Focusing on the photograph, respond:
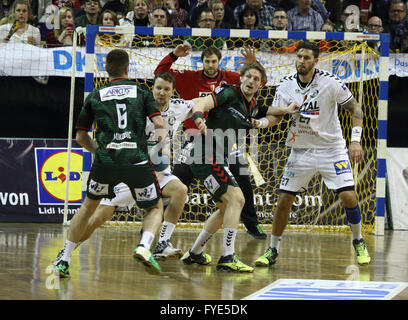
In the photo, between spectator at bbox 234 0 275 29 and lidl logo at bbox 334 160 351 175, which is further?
spectator at bbox 234 0 275 29

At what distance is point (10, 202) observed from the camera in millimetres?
11445

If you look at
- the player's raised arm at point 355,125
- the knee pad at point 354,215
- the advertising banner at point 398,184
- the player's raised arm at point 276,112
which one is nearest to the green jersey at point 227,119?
the player's raised arm at point 276,112

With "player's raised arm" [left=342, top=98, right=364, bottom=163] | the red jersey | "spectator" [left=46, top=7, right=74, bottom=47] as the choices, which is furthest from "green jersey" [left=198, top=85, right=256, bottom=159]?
"spectator" [left=46, top=7, right=74, bottom=47]

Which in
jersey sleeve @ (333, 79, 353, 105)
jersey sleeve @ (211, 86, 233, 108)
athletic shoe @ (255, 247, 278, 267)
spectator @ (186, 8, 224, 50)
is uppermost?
spectator @ (186, 8, 224, 50)

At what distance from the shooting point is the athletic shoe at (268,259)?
7.40 metres

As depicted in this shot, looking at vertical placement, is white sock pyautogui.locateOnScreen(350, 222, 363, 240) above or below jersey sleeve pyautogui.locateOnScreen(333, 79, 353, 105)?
below

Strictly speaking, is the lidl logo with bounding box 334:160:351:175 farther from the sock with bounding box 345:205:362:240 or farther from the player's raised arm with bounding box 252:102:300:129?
the player's raised arm with bounding box 252:102:300:129

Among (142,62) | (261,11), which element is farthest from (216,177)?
(261,11)

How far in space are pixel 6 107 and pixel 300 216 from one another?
17.0ft

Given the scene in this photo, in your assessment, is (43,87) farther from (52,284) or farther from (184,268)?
(52,284)

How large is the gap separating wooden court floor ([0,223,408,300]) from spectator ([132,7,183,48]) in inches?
121

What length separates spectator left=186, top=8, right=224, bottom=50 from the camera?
1169 cm

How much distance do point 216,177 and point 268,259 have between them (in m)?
1.14
